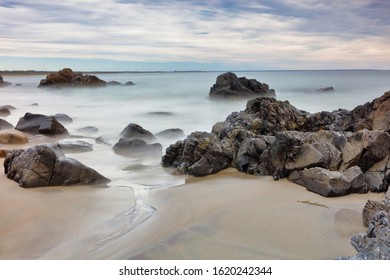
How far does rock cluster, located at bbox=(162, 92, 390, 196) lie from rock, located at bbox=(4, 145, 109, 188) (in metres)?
1.14

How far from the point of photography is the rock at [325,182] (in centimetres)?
343

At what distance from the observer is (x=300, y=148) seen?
154 inches

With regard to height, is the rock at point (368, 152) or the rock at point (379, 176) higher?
the rock at point (368, 152)

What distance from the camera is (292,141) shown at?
13.0 feet

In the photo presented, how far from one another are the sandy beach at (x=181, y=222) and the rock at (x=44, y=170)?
3.5 inches

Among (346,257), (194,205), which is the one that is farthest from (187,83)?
(346,257)

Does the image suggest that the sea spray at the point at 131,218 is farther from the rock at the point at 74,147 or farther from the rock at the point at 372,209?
the rock at the point at 74,147

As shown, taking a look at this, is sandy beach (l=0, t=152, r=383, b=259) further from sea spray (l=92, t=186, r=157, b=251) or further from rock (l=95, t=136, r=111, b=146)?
rock (l=95, t=136, r=111, b=146)

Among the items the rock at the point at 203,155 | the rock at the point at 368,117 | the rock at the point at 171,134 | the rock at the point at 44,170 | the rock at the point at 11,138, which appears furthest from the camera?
the rock at the point at 171,134

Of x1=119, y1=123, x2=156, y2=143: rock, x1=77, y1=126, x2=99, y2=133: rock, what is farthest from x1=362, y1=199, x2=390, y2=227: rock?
x1=77, y1=126, x2=99, y2=133: rock

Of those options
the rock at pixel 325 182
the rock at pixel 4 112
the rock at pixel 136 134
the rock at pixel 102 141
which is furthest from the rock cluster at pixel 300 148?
the rock at pixel 4 112

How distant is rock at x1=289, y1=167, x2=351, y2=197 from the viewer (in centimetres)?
343
